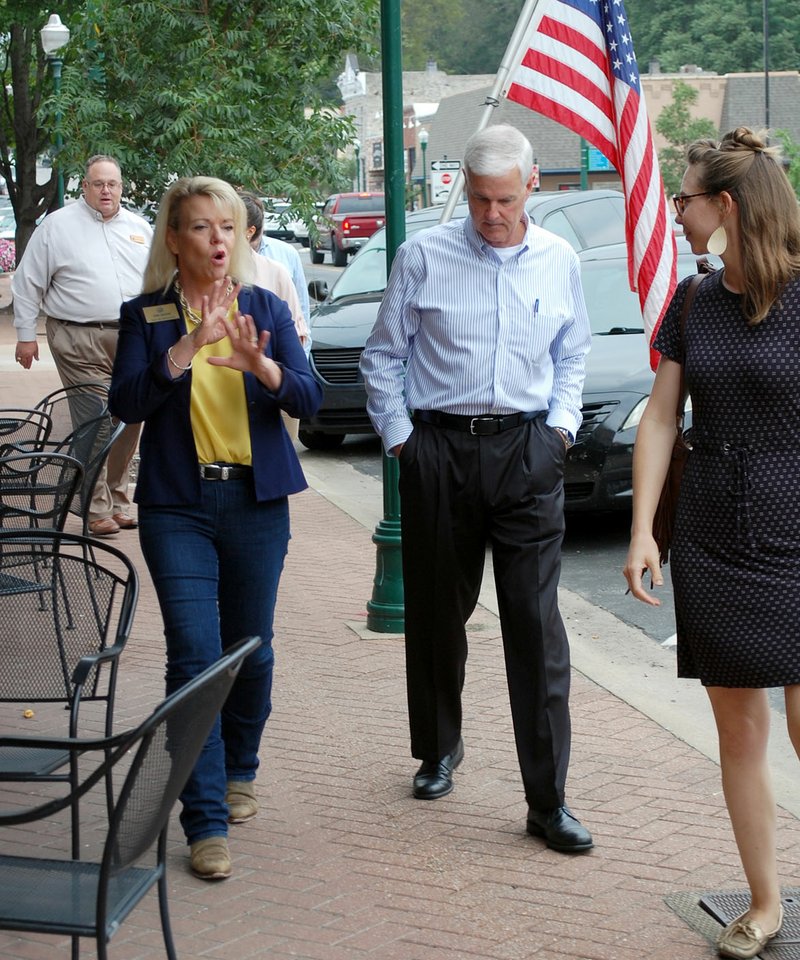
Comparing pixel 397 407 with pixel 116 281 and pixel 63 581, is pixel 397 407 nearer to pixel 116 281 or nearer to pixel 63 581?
pixel 63 581

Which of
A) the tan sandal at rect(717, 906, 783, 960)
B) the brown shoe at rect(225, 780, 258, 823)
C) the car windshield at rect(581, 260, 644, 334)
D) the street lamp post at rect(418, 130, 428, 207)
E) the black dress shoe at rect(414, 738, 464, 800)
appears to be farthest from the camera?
the street lamp post at rect(418, 130, 428, 207)

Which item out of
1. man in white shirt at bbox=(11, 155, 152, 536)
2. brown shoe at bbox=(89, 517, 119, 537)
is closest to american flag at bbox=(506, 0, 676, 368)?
man in white shirt at bbox=(11, 155, 152, 536)

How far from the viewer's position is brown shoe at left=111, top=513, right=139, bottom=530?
949 centimetres

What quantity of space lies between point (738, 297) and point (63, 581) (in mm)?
2083

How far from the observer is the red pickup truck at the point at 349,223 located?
1794 inches

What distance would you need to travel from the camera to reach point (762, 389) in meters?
3.55

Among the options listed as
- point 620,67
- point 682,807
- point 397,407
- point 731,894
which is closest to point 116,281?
point 620,67

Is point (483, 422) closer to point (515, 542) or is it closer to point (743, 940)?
point (515, 542)

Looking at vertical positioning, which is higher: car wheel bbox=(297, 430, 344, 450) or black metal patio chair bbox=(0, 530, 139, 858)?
black metal patio chair bbox=(0, 530, 139, 858)

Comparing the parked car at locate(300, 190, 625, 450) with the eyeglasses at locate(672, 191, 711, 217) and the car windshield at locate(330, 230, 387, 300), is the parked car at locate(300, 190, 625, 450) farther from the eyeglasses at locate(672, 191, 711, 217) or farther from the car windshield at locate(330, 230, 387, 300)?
the eyeglasses at locate(672, 191, 711, 217)

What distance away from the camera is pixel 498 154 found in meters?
4.25

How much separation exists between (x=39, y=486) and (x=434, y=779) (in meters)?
2.31

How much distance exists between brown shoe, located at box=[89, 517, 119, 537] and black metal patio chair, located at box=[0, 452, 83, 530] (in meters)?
2.27

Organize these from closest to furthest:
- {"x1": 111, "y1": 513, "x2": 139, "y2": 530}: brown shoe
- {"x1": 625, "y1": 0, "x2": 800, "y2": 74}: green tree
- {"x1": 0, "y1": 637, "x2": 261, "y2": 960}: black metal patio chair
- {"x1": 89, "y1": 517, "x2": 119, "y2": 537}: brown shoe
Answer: {"x1": 0, "y1": 637, "x2": 261, "y2": 960}: black metal patio chair → {"x1": 89, "y1": 517, "x2": 119, "y2": 537}: brown shoe → {"x1": 111, "y1": 513, "x2": 139, "y2": 530}: brown shoe → {"x1": 625, "y1": 0, "x2": 800, "y2": 74}: green tree
